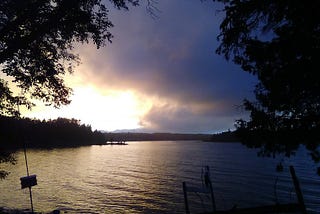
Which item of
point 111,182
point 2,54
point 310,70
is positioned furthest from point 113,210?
point 310,70

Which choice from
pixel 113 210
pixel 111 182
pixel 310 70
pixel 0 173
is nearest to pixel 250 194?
pixel 113 210

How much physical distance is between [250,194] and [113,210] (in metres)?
20.3

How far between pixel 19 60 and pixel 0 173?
8.57 m

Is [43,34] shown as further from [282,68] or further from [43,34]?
[282,68]

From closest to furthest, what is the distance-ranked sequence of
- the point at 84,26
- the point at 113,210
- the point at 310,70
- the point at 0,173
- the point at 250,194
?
the point at 310,70 → the point at 84,26 → the point at 0,173 → the point at 113,210 → the point at 250,194

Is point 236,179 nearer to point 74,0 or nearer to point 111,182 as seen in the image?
point 111,182

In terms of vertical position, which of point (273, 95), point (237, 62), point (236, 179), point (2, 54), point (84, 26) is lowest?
point (236, 179)

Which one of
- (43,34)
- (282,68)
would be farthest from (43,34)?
(282,68)

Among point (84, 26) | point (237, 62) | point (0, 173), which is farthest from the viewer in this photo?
point (0, 173)

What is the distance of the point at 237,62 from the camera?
11.1 meters

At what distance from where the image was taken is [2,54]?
33.9 feet

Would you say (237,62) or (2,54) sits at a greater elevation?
(2,54)

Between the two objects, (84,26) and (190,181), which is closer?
(84,26)

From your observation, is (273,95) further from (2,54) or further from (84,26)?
(2,54)
